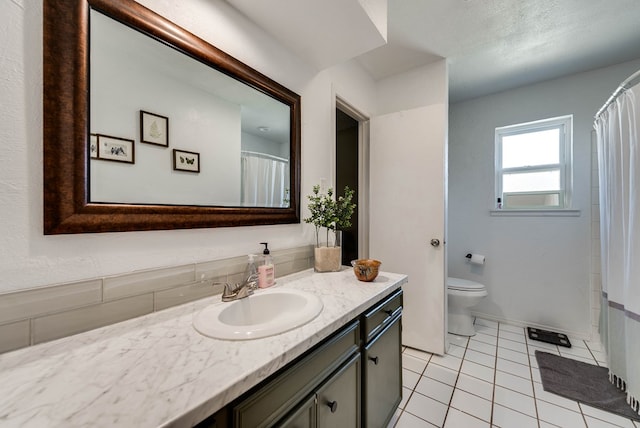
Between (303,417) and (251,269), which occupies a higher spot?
(251,269)

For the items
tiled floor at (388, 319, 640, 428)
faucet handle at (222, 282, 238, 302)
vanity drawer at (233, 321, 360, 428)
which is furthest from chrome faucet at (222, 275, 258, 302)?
tiled floor at (388, 319, 640, 428)

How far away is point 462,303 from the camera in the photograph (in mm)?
2244

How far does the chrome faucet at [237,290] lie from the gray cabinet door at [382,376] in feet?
1.79

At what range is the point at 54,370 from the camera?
54 centimetres

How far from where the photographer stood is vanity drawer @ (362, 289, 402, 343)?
1031 mm

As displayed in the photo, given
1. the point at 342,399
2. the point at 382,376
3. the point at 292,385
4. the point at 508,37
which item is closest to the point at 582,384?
the point at 382,376

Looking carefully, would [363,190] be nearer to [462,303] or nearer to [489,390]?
[462,303]

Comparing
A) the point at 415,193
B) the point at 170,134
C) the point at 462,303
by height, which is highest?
the point at 170,134

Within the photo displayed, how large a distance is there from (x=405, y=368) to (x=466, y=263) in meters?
1.46

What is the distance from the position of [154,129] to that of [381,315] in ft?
3.90

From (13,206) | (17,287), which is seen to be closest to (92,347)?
(17,287)

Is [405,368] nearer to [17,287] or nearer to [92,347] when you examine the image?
[92,347]

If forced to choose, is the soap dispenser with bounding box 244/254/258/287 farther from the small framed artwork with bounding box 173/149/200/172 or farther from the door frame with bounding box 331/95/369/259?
the door frame with bounding box 331/95/369/259

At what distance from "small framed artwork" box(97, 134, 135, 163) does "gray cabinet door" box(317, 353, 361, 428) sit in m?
0.97
